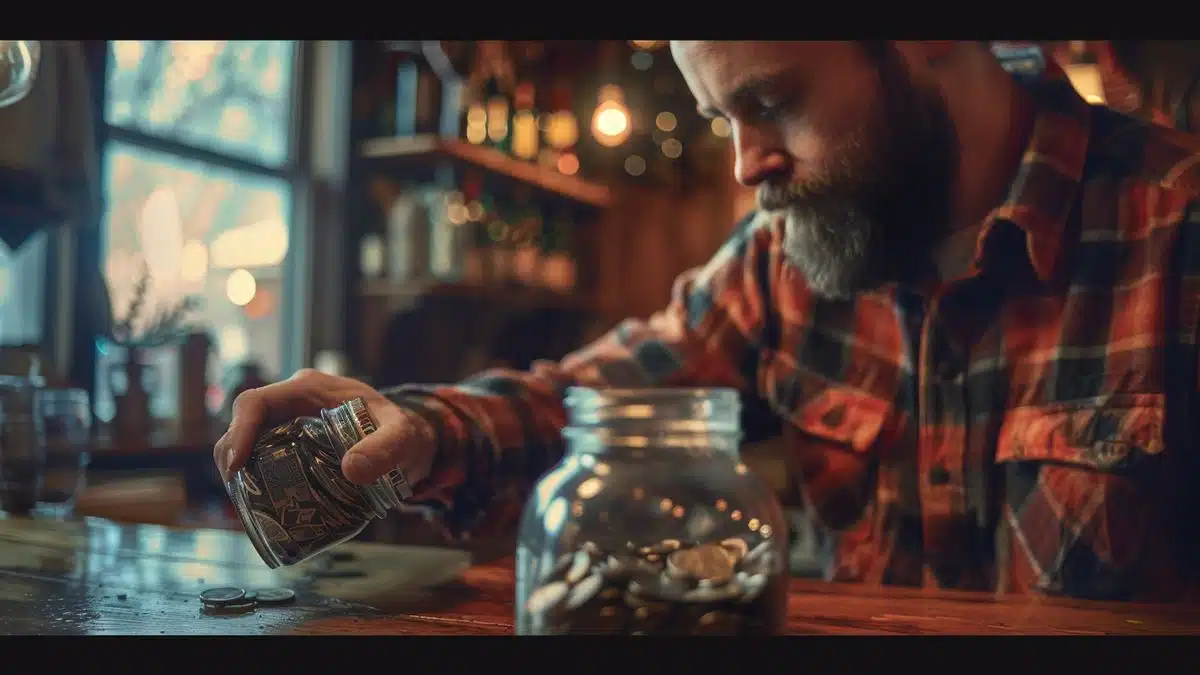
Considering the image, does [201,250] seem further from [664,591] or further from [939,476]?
[664,591]

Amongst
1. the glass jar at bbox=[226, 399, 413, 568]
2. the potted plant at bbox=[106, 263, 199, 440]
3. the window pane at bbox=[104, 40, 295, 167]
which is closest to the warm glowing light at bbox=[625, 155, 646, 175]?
the window pane at bbox=[104, 40, 295, 167]

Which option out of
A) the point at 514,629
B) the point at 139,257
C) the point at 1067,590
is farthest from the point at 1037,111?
the point at 139,257

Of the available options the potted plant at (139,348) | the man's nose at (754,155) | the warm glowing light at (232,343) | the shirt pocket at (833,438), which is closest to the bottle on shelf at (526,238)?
the warm glowing light at (232,343)

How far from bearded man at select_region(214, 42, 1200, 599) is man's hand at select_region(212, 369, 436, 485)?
10 centimetres

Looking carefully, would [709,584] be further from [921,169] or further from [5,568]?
[921,169]

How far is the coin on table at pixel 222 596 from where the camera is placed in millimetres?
607

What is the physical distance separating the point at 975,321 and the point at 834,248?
0.18 m

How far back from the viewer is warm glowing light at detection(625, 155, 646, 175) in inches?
129

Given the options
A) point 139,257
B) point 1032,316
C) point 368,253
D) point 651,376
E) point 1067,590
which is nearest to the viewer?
point 1067,590

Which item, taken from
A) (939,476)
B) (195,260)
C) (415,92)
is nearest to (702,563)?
(939,476)

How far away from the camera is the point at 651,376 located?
1.17 metres

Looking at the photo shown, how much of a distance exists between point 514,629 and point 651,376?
0.65 metres

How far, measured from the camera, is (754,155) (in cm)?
89

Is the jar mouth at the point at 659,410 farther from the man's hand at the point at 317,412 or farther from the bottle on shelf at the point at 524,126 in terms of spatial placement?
the bottle on shelf at the point at 524,126
